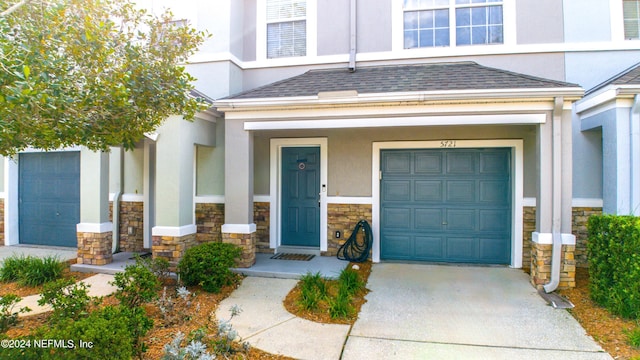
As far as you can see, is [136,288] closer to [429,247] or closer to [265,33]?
[429,247]

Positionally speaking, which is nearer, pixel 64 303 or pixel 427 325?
pixel 64 303

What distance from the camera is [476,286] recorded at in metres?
5.68

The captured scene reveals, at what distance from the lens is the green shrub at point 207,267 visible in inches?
208

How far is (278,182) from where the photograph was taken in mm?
7559

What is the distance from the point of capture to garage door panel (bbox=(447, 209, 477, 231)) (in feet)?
22.6

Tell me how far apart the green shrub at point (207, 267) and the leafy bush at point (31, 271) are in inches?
102

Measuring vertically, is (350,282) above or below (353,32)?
below

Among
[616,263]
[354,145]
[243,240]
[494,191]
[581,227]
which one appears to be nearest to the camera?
[616,263]

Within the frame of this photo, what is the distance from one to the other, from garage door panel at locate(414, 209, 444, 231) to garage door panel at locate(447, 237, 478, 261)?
375 mm

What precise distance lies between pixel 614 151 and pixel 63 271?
9.78 metres

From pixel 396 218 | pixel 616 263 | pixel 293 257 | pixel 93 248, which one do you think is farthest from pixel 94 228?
pixel 616 263

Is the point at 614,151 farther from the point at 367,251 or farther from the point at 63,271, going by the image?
the point at 63,271

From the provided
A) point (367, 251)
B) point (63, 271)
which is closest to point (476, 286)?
point (367, 251)

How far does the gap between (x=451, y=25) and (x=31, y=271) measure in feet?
30.7
